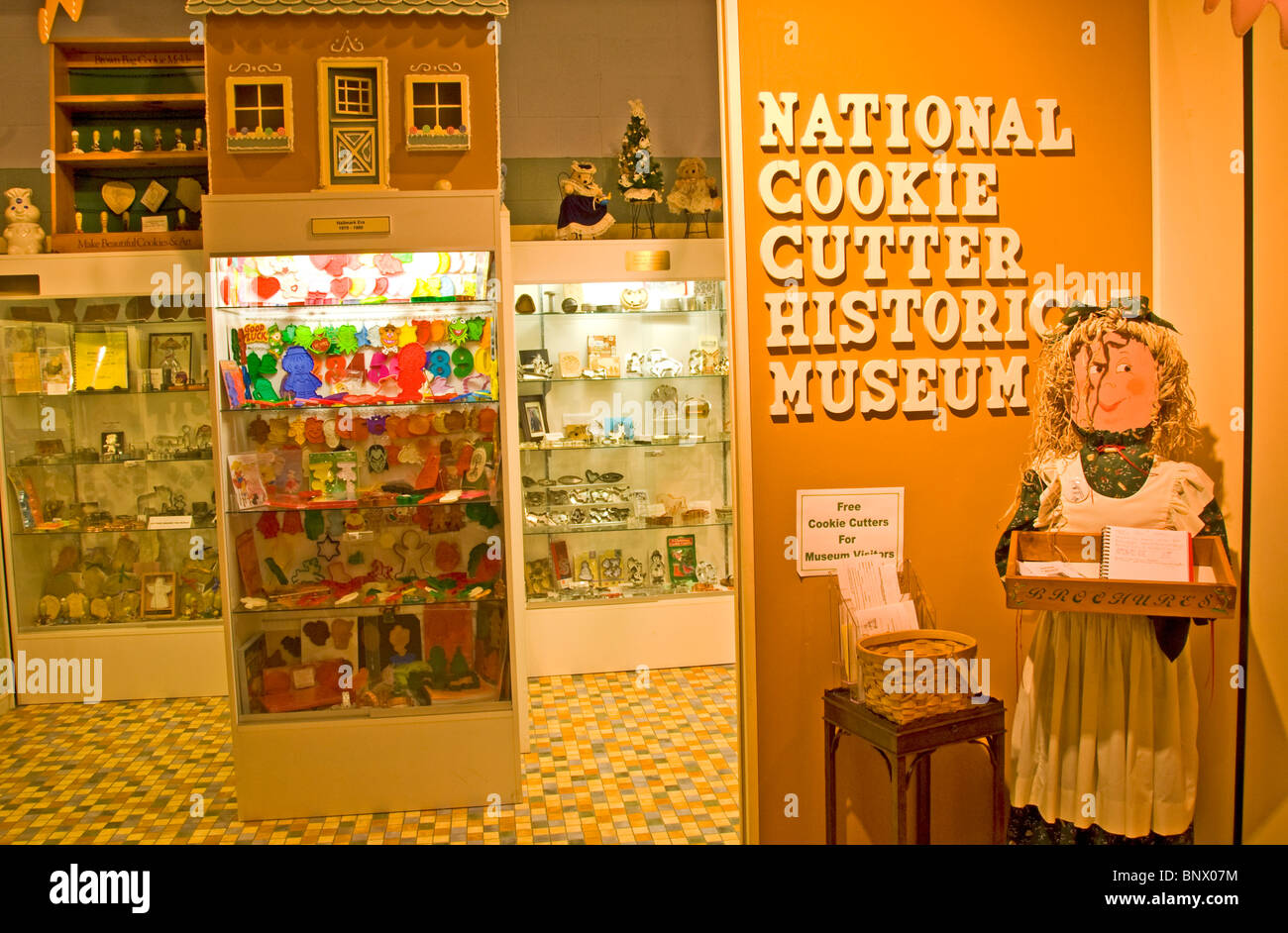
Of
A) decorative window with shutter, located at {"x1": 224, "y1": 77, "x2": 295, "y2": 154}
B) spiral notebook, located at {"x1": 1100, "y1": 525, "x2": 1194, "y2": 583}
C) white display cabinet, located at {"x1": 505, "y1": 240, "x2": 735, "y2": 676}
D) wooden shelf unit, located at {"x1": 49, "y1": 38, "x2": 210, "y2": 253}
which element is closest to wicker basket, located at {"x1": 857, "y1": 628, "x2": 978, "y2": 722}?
spiral notebook, located at {"x1": 1100, "y1": 525, "x2": 1194, "y2": 583}

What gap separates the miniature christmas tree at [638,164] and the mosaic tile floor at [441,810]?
292cm

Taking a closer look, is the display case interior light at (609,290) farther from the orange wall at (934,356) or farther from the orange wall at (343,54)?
the orange wall at (934,356)

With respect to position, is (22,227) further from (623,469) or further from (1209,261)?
(1209,261)

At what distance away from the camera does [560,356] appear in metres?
5.50

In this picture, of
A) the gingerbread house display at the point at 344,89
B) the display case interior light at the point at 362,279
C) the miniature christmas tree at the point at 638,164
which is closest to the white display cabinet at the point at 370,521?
the display case interior light at the point at 362,279

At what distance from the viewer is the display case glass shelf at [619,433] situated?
5473 mm

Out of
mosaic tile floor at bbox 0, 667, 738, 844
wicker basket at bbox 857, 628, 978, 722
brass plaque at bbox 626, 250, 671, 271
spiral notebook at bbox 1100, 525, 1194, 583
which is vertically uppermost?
brass plaque at bbox 626, 250, 671, 271

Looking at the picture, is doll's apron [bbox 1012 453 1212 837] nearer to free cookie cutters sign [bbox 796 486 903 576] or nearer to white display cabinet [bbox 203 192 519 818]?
free cookie cutters sign [bbox 796 486 903 576]

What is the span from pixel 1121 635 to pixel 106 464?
539 centimetres

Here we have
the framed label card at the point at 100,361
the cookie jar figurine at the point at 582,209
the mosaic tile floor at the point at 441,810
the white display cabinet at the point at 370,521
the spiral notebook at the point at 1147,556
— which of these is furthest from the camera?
the cookie jar figurine at the point at 582,209

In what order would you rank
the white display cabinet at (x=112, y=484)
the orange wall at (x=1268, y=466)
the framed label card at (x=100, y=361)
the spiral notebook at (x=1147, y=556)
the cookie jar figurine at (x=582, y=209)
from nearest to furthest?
1. the spiral notebook at (x=1147, y=556)
2. the orange wall at (x=1268, y=466)
3. the white display cabinet at (x=112, y=484)
4. the framed label card at (x=100, y=361)
5. the cookie jar figurine at (x=582, y=209)

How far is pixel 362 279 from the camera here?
375 centimetres

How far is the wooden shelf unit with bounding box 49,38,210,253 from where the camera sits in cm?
511

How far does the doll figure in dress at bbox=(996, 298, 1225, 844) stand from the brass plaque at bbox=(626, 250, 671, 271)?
310 cm
